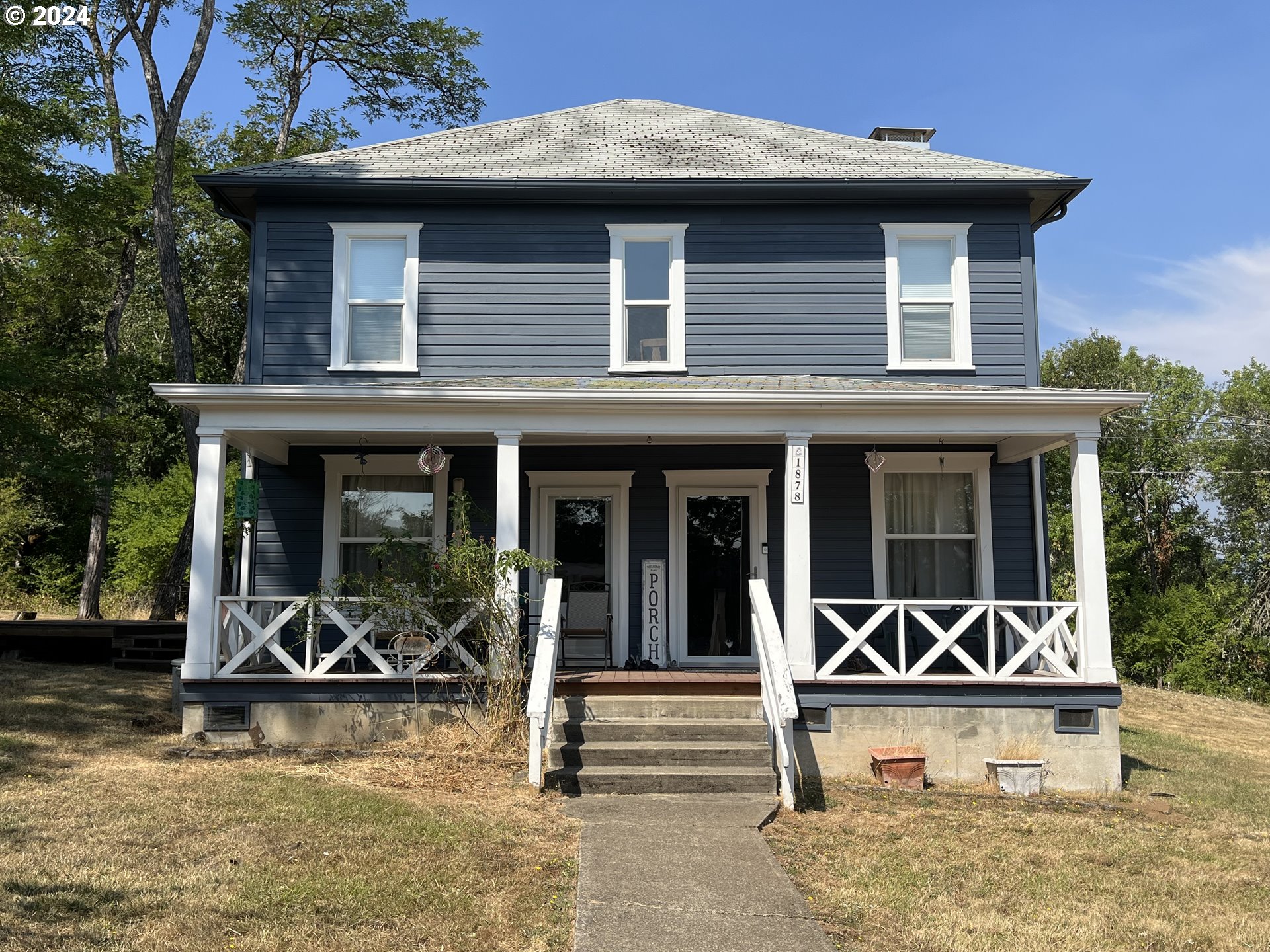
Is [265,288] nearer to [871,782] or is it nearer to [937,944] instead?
[871,782]

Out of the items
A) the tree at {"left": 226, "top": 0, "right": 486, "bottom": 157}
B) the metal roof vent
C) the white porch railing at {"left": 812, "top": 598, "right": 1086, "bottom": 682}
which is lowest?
the white porch railing at {"left": 812, "top": 598, "right": 1086, "bottom": 682}

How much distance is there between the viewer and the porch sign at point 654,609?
11008 millimetres

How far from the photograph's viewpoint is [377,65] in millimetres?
20969

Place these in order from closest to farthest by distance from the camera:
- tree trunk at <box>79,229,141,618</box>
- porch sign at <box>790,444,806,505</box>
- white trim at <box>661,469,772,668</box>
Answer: porch sign at <box>790,444,806,505</box>, white trim at <box>661,469,772,668</box>, tree trunk at <box>79,229,141,618</box>

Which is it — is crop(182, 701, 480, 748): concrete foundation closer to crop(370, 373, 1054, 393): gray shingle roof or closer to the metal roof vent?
crop(370, 373, 1054, 393): gray shingle roof

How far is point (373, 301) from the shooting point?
11219mm

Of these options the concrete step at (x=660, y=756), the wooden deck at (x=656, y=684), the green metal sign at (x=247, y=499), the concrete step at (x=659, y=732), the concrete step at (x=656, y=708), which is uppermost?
the green metal sign at (x=247, y=499)

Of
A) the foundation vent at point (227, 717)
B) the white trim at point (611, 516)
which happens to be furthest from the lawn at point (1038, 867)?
the foundation vent at point (227, 717)

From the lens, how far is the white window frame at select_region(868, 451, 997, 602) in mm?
10953

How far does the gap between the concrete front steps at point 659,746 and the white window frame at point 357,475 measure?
3.10 metres

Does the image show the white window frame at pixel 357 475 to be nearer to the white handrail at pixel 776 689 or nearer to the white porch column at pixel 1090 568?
the white handrail at pixel 776 689

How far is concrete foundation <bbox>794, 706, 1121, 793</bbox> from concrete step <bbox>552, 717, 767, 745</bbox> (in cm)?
62

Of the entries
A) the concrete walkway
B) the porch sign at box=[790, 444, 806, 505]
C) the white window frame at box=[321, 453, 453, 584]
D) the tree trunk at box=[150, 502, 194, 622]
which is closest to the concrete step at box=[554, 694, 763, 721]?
the concrete walkway

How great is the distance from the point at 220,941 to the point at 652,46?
48.0 ft
